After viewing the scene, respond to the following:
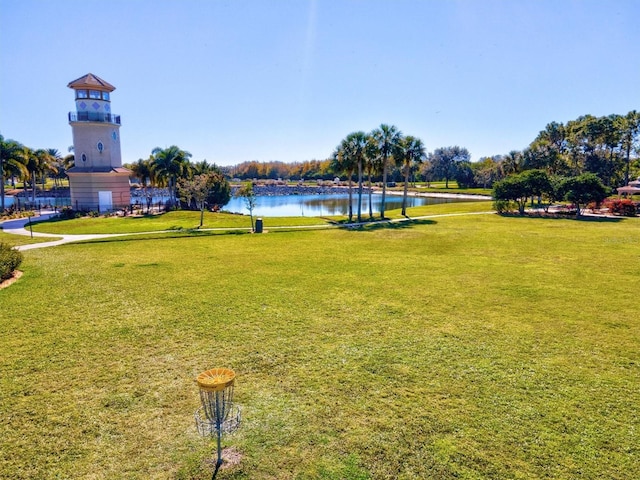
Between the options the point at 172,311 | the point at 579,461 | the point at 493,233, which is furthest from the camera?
the point at 493,233

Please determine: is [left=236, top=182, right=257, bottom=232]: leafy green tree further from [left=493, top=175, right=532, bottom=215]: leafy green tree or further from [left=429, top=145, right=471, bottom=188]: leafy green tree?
[left=429, top=145, right=471, bottom=188]: leafy green tree

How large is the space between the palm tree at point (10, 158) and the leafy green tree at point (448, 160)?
87.3 m

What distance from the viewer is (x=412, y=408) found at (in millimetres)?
6488

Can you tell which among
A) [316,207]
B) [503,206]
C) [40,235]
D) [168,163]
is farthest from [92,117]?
[503,206]

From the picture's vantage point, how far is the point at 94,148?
36.6 metres

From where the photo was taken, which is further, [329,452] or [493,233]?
[493,233]

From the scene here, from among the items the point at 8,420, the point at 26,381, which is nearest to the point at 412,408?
the point at 8,420

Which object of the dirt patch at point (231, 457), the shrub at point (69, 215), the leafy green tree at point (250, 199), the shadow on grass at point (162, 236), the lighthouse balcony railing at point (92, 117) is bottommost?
the dirt patch at point (231, 457)

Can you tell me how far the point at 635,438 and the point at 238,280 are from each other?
11.3 meters

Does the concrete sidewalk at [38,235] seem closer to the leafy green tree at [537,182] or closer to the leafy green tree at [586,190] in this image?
the leafy green tree at [537,182]

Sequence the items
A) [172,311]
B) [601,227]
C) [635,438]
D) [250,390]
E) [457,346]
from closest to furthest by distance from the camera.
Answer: [635,438] → [250,390] → [457,346] → [172,311] → [601,227]

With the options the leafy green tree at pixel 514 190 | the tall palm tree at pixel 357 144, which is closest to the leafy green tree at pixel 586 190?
the leafy green tree at pixel 514 190

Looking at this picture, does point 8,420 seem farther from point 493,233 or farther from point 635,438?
point 493,233

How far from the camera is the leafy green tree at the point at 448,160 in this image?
3952 inches
